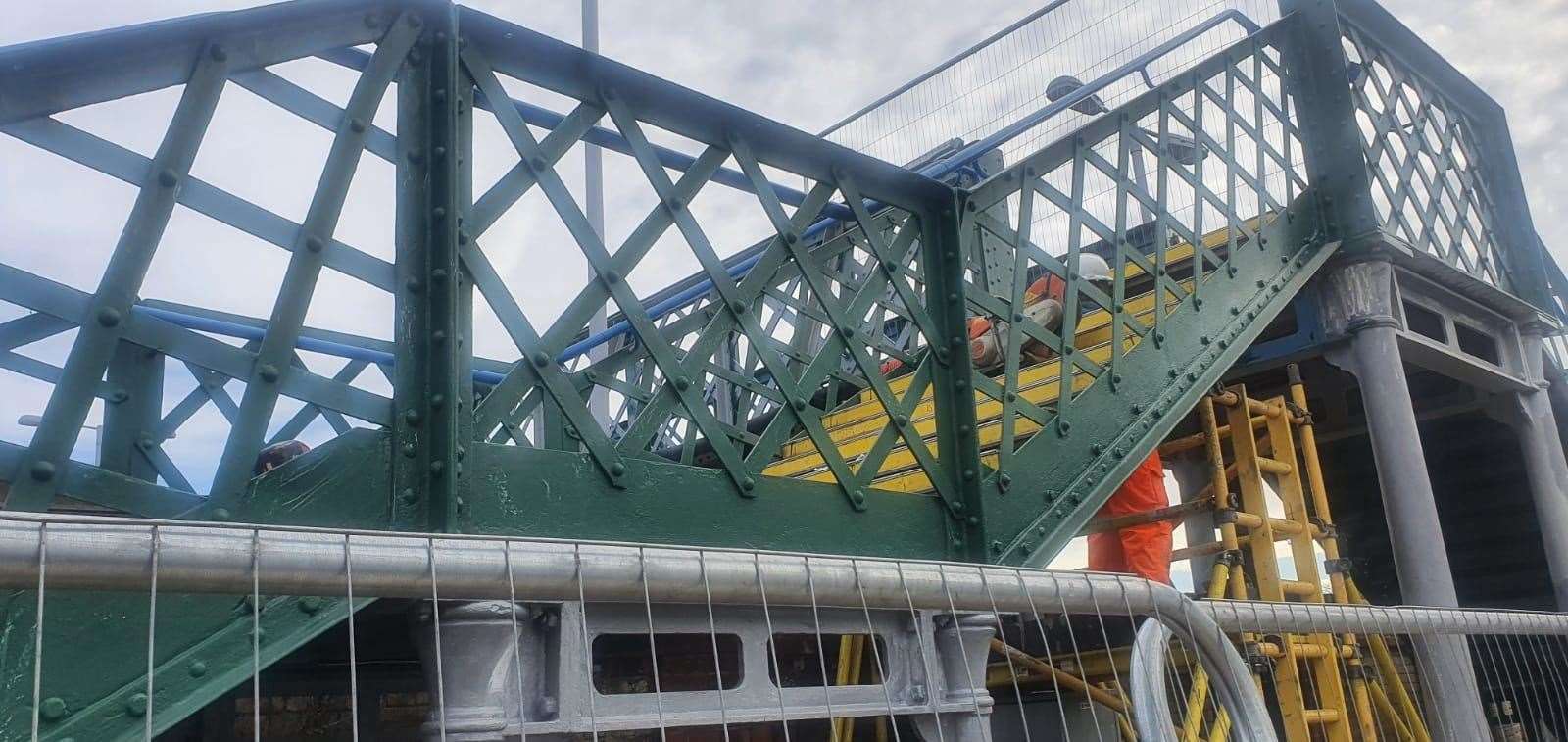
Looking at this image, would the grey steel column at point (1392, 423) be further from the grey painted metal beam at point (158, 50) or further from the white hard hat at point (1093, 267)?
the grey painted metal beam at point (158, 50)

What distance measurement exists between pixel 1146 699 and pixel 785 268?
4493 millimetres

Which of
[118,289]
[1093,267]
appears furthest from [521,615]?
[1093,267]

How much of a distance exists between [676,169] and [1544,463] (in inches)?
332

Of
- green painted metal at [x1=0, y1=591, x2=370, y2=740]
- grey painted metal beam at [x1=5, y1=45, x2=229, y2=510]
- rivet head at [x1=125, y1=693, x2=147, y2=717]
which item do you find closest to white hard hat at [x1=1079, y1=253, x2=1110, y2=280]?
grey painted metal beam at [x1=5, y1=45, x2=229, y2=510]

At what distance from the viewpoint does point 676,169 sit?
15.7ft

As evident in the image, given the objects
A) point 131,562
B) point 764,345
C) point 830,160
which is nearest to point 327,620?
point 131,562

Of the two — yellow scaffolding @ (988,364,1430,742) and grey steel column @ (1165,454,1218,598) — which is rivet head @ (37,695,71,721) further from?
grey steel column @ (1165,454,1218,598)

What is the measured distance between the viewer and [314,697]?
6637 millimetres

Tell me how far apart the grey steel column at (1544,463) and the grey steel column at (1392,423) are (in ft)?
7.53

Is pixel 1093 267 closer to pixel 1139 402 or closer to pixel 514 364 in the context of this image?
pixel 1139 402

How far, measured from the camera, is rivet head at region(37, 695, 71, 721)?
2799mm

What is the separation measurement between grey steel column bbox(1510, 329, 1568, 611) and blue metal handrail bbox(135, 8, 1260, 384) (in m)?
3.69

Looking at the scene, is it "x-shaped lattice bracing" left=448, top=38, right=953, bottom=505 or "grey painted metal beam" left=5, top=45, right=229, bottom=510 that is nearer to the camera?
"grey painted metal beam" left=5, top=45, right=229, bottom=510

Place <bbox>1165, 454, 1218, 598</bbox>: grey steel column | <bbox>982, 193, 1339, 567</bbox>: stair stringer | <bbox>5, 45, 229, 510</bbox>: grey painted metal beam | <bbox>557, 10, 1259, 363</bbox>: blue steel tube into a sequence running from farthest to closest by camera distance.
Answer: <bbox>557, 10, 1259, 363</bbox>: blue steel tube
<bbox>1165, 454, 1218, 598</bbox>: grey steel column
<bbox>982, 193, 1339, 567</bbox>: stair stringer
<bbox>5, 45, 229, 510</bbox>: grey painted metal beam
